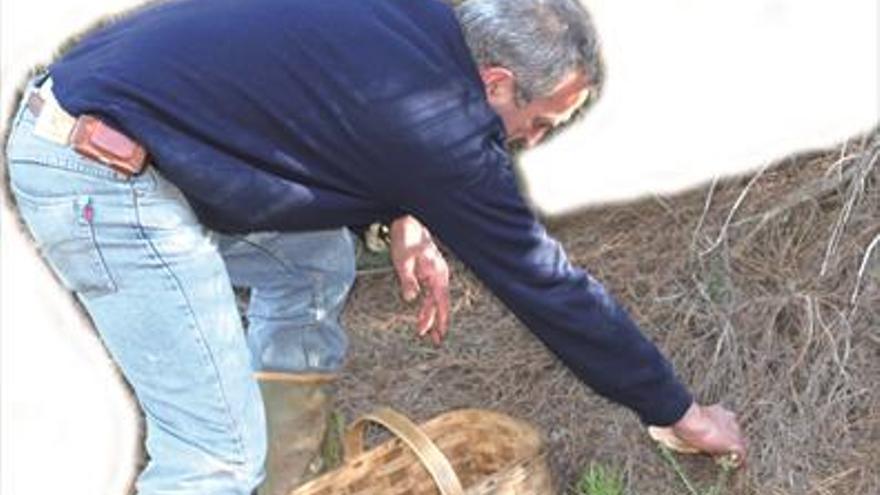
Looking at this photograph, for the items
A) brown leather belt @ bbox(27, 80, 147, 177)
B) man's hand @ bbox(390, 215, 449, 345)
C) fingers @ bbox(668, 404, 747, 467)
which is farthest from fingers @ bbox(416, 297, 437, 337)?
brown leather belt @ bbox(27, 80, 147, 177)

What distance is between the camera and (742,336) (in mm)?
3713

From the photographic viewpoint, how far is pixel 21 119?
294 cm

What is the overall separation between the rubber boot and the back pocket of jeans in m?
0.79

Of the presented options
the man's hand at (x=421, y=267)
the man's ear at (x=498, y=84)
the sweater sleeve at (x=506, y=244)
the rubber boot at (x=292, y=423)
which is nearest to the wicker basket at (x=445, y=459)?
the rubber boot at (x=292, y=423)

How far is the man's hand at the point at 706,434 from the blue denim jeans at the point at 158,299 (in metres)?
0.77

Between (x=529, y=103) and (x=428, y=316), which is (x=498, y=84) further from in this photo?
(x=428, y=316)

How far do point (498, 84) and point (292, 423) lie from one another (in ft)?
3.97

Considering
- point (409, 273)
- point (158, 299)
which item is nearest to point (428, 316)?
point (409, 273)

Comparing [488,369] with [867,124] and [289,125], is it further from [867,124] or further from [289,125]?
[289,125]

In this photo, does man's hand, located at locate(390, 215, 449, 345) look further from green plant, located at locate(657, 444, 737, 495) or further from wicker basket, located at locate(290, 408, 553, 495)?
green plant, located at locate(657, 444, 737, 495)

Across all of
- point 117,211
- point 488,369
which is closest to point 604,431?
point 488,369

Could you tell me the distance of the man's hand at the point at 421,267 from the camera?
330 cm

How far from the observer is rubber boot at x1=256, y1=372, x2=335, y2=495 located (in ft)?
11.9

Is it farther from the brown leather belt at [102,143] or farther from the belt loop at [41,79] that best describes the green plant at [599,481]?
the belt loop at [41,79]
